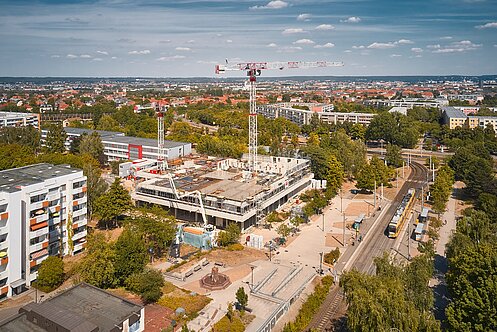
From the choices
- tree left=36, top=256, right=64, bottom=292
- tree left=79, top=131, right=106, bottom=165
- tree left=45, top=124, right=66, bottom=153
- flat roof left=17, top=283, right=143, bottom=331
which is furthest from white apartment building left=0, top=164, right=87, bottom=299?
tree left=45, top=124, right=66, bottom=153

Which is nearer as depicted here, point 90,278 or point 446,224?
point 90,278

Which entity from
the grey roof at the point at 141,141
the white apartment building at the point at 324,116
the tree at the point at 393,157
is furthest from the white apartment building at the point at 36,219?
the white apartment building at the point at 324,116

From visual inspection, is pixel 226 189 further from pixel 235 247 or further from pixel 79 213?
pixel 79 213

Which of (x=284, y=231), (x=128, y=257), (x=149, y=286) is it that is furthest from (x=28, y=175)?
(x=284, y=231)

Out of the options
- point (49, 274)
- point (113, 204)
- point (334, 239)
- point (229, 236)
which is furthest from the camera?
point (113, 204)

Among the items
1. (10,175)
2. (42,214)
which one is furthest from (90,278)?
(10,175)

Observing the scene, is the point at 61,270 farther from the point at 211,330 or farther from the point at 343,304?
the point at 343,304
